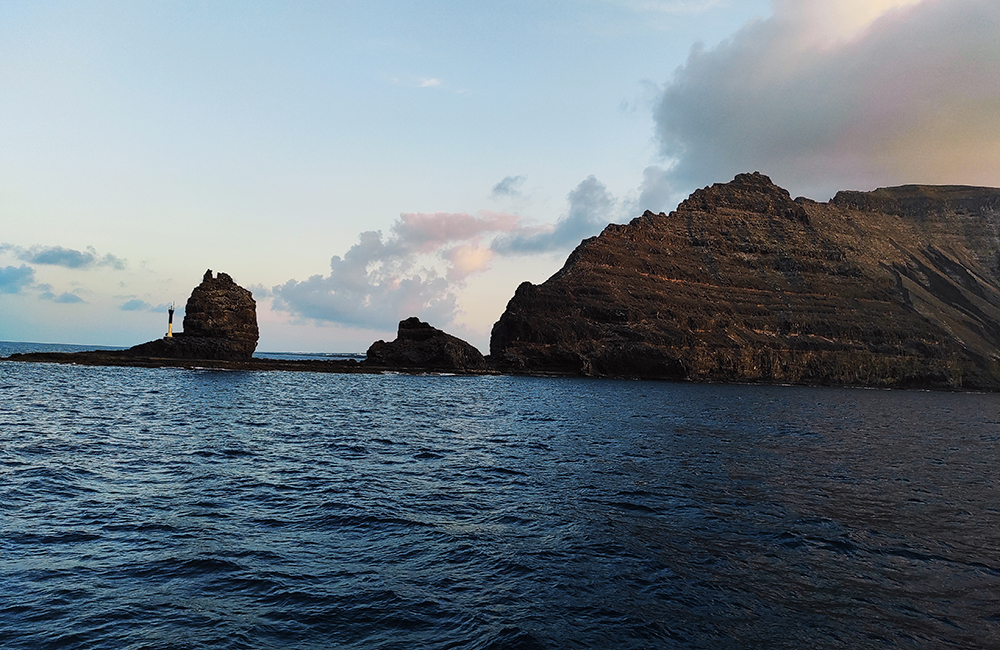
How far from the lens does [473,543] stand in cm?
1535

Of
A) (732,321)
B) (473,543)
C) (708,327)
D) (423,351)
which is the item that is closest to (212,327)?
(423,351)

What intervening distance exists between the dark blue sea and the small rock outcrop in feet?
317

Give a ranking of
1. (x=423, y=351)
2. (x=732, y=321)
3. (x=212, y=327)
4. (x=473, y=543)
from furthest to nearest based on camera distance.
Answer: (x=732, y=321) < (x=423, y=351) < (x=212, y=327) < (x=473, y=543)

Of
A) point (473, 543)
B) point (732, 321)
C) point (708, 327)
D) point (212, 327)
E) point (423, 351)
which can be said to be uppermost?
point (732, 321)

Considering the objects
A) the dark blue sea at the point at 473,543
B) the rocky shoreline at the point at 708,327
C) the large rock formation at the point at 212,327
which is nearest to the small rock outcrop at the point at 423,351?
the rocky shoreline at the point at 708,327

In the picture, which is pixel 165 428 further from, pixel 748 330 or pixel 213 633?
pixel 748 330

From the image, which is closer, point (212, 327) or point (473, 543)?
point (473, 543)

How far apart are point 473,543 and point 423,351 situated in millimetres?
117721

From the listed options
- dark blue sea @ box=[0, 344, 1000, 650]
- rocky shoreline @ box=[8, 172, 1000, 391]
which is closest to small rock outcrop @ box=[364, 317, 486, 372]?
rocky shoreline @ box=[8, 172, 1000, 391]

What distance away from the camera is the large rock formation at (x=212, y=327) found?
354 feet

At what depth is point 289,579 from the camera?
1220 centimetres

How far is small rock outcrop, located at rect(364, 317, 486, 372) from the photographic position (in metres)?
131

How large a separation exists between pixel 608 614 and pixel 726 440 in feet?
102

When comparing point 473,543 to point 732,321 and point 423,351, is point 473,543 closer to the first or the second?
point 423,351
